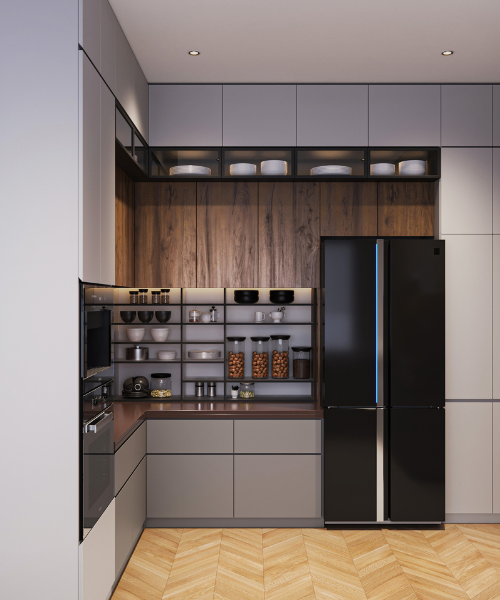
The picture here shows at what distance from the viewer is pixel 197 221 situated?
4016 mm

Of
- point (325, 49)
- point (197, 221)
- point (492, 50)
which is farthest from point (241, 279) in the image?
point (492, 50)

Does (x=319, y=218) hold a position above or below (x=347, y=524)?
above

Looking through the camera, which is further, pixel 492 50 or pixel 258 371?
pixel 258 371

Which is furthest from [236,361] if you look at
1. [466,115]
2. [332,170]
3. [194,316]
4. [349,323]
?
[466,115]

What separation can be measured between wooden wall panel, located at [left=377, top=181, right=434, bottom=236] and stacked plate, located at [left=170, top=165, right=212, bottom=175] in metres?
1.31

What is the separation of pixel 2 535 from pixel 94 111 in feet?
6.18

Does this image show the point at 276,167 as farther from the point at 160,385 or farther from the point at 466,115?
the point at 160,385

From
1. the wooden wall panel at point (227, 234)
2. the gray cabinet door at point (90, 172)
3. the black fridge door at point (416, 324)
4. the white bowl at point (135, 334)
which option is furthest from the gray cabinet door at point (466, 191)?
the gray cabinet door at point (90, 172)

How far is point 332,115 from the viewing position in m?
3.84

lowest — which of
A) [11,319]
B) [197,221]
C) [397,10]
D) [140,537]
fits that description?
[140,537]

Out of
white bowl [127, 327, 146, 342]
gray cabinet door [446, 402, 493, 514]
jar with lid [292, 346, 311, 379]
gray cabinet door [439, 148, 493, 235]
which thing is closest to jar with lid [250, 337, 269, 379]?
jar with lid [292, 346, 311, 379]

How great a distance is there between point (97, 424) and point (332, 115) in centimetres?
272

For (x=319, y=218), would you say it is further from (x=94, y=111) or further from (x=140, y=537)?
(x=140, y=537)

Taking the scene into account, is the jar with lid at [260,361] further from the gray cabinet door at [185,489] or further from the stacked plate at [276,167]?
the stacked plate at [276,167]
